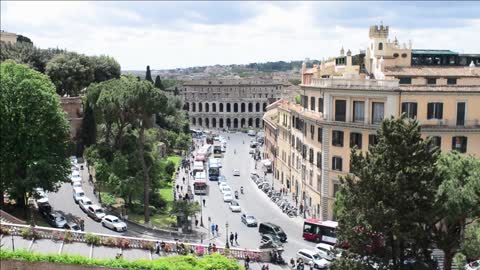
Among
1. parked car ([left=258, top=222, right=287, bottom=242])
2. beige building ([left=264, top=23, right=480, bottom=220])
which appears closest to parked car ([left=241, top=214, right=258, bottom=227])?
parked car ([left=258, top=222, right=287, bottom=242])

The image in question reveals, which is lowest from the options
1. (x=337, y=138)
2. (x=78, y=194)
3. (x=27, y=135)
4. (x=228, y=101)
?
(x=78, y=194)

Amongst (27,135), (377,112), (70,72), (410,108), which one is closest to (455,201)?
(410,108)

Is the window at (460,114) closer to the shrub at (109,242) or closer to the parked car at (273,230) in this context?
the parked car at (273,230)

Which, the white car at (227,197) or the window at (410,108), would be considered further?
the white car at (227,197)

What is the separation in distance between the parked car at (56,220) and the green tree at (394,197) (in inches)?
967

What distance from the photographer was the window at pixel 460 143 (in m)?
46.3

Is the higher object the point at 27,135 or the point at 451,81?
the point at 451,81

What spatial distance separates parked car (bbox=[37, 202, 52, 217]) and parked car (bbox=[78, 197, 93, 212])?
3.06 m

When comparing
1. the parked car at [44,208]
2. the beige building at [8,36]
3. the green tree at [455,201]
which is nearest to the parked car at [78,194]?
the parked car at [44,208]

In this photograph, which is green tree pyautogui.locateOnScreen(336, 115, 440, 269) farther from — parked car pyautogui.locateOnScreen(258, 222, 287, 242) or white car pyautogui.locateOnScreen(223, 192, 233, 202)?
white car pyautogui.locateOnScreen(223, 192, 233, 202)

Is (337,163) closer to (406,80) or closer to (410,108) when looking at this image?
(410,108)

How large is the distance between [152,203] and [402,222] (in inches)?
1279

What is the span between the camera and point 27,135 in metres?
44.3

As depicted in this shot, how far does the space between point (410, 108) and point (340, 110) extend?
598 centimetres
